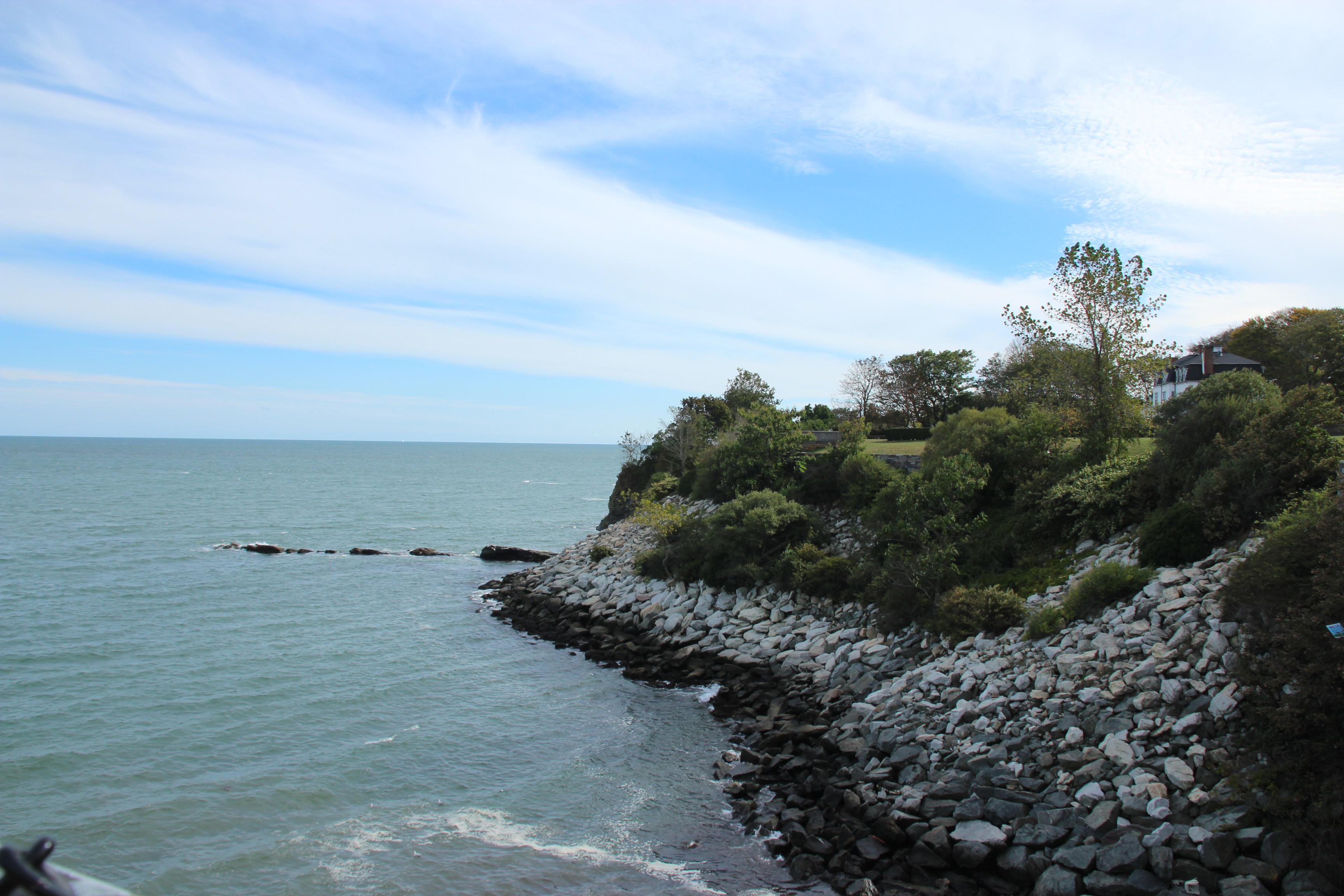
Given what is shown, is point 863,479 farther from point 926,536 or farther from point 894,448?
point 894,448

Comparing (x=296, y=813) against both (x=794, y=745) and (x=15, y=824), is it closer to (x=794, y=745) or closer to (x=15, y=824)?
(x=15, y=824)

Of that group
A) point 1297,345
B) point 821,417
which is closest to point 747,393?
point 821,417

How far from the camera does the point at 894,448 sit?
4581 cm

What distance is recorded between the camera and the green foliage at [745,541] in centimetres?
2911

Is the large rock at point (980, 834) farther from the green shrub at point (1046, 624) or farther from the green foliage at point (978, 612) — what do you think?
the green foliage at point (978, 612)

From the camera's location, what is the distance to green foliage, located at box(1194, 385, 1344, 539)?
57.0 feet

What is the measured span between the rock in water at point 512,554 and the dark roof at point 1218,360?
42324 millimetres

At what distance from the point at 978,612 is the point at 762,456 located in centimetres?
1824

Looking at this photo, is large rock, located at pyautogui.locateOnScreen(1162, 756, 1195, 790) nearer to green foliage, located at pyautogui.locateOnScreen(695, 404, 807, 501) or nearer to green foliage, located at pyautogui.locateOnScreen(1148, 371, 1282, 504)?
green foliage, located at pyautogui.locateOnScreen(1148, 371, 1282, 504)

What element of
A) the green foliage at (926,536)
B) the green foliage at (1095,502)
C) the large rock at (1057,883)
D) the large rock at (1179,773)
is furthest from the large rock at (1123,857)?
the green foliage at (1095,502)

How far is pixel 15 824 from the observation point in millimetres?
15781

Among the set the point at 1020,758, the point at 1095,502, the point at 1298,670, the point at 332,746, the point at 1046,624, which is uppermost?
the point at 1095,502

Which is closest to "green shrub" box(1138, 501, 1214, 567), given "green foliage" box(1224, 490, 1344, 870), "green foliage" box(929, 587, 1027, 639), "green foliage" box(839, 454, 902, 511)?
"green foliage" box(929, 587, 1027, 639)

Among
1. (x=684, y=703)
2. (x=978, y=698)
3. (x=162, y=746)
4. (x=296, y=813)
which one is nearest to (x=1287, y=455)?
(x=978, y=698)
